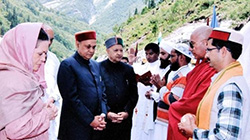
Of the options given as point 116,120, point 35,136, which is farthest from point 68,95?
point 35,136

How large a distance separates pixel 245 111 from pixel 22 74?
4.67 ft

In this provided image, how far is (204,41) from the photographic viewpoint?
271 cm

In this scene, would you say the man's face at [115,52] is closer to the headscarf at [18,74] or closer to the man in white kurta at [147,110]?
the man in white kurta at [147,110]

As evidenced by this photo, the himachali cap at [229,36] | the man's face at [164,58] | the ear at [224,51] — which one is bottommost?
the man's face at [164,58]

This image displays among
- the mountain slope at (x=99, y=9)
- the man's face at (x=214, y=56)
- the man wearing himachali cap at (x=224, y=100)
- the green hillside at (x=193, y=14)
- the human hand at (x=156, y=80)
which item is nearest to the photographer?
the man wearing himachali cap at (x=224, y=100)

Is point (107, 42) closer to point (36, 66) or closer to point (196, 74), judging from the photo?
point (196, 74)

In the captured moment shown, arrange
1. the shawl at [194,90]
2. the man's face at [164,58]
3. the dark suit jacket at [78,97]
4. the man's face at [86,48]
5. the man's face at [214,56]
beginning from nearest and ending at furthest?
the man's face at [214,56]
the shawl at [194,90]
the dark suit jacket at [78,97]
the man's face at [86,48]
the man's face at [164,58]

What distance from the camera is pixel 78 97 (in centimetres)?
313

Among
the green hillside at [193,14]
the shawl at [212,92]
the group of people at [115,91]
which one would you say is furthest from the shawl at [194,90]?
the green hillside at [193,14]

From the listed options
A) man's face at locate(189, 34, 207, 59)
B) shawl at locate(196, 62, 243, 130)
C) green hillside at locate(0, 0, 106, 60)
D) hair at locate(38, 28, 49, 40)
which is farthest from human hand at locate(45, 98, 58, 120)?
green hillside at locate(0, 0, 106, 60)

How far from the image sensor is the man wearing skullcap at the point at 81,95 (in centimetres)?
309

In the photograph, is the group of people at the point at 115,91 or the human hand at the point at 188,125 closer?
the group of people at the point at 115,91

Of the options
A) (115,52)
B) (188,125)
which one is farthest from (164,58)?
(188,125)

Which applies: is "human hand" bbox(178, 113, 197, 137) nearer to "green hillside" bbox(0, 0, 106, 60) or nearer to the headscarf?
the headscarf
